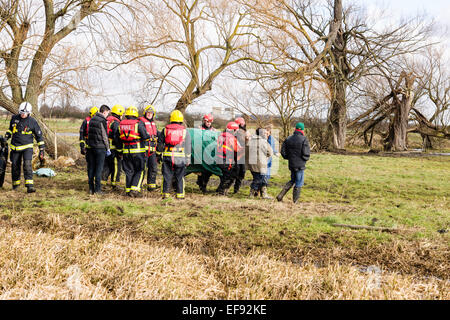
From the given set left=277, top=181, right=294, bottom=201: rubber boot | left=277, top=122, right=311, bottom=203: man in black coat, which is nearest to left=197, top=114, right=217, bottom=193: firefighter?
left=277, top=181, right=294, bottom=201: rubber boot

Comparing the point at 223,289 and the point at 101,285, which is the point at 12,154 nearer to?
the point at 101,285

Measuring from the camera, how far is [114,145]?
9820 millimetres

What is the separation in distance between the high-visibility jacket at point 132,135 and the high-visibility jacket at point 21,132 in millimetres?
2085

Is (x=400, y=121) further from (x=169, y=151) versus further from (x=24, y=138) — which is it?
(x=24, y=138)

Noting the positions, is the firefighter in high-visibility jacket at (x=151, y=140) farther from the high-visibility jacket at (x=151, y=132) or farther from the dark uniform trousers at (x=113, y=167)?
the dark uniform trousers at (x=113, y=167)

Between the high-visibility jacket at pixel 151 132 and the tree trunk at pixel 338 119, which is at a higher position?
the tree trunk at pixel 338 119

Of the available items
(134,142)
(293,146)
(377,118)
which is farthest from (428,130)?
(134,142)

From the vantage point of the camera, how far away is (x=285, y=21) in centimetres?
1680

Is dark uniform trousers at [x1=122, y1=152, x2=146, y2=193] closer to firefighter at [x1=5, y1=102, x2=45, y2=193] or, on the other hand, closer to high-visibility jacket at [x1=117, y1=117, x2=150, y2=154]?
high-visibility jacket at [x1=117, y1=117, x2=150, y2=154]

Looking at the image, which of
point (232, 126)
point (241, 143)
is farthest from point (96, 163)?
point (241, 143)

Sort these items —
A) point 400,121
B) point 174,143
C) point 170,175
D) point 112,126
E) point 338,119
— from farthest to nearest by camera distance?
1. point 400,121
2. point 338,119
3. point 112,126
4. point 170,175
5. point 174,143

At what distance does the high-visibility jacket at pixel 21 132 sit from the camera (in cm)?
885

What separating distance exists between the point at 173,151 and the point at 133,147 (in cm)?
91

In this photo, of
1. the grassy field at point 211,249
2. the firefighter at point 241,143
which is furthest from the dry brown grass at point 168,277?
the firefighter at point 241,143
